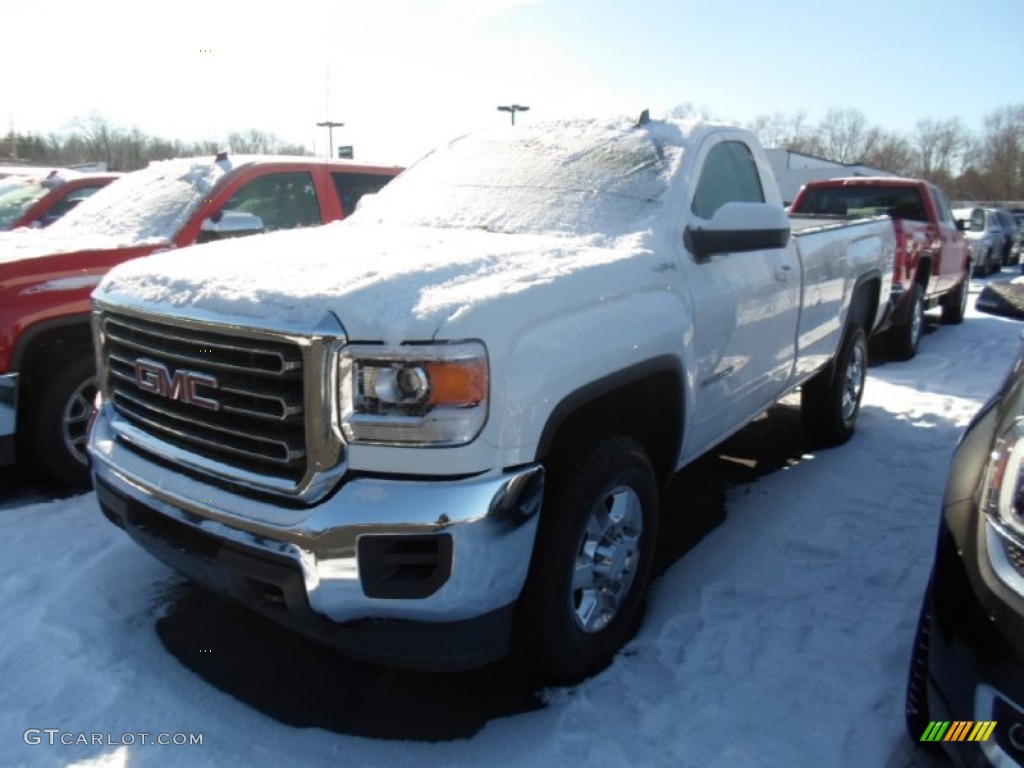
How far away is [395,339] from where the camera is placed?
7.14 feet

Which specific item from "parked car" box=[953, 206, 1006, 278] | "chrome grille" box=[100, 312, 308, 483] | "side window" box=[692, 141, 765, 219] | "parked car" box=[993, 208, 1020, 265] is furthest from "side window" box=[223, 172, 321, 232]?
"parked car" box=[993, 208, 1020, 265]

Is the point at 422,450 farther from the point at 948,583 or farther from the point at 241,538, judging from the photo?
the point at 948,583

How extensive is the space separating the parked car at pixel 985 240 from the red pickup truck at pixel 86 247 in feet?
57.1

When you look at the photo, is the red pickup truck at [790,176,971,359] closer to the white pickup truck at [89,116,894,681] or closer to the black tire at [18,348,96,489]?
the white pickup truck at [89,116,894,681]

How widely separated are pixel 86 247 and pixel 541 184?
2.68 meters

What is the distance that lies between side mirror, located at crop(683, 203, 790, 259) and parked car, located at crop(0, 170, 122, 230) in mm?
6138

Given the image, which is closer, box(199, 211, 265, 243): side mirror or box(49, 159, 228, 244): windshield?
box(199, 211, 265, 243): side mirror

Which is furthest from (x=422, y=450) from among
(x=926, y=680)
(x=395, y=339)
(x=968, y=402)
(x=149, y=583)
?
(x=968, y=402)

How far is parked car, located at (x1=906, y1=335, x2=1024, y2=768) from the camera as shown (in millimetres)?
1752

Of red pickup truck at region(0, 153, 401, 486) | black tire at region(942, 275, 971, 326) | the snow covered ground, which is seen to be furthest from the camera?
black tire at region(942, 275, 971, 326)

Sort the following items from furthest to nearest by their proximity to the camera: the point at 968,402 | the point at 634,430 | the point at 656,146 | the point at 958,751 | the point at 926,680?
the point at 968,402
the point at 656,146
the point at 634,430
the point at 926,680
the point at 958,751

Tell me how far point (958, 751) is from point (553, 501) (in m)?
1.24

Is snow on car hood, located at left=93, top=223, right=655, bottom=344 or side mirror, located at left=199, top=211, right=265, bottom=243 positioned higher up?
snow on car hood, located at left=93, top=223, right=655, bottom=344

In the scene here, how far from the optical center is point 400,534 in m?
2.17
